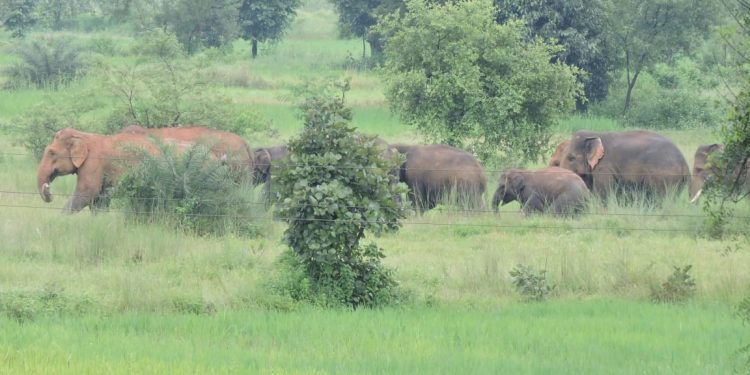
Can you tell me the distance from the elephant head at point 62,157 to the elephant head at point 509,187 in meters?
6.71

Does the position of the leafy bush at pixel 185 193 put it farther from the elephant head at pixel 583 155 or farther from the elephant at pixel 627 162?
the elephant head at pixel 583 155

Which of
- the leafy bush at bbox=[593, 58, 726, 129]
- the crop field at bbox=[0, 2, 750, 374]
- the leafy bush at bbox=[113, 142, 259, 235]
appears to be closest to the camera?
the crop field at bbox=[0, 2, 750, 374]

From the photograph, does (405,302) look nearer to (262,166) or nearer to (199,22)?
(262,166)

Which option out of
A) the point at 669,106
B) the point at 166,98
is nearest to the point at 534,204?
the point at 166,98

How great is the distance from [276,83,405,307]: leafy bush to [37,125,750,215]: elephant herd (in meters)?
3.86

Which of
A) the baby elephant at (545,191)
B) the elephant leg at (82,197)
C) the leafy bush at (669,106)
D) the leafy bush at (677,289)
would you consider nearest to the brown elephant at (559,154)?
the baby elephant at (545,191)

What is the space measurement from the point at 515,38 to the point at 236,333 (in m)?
14.7

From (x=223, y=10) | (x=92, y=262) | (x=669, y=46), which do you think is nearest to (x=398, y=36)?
(x=92, y=262)

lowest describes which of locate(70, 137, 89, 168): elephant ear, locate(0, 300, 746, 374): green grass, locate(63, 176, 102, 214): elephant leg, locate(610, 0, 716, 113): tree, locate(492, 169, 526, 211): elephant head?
locate(63, 176, 102, 214): elephant leg

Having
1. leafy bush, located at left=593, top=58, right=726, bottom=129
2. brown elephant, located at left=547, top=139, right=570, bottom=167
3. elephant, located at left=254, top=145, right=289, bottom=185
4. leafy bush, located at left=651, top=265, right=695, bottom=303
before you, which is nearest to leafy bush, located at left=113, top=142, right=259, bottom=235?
elephant, located at left=254, top=145, right=289, bottom=185

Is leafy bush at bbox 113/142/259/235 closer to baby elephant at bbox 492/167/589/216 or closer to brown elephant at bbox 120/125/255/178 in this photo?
brown elephant at bbox 120/125/255/178

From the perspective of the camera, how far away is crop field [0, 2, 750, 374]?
9.91 m

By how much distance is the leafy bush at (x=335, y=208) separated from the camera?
508 inches

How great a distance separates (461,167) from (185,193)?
5820 millimetres
